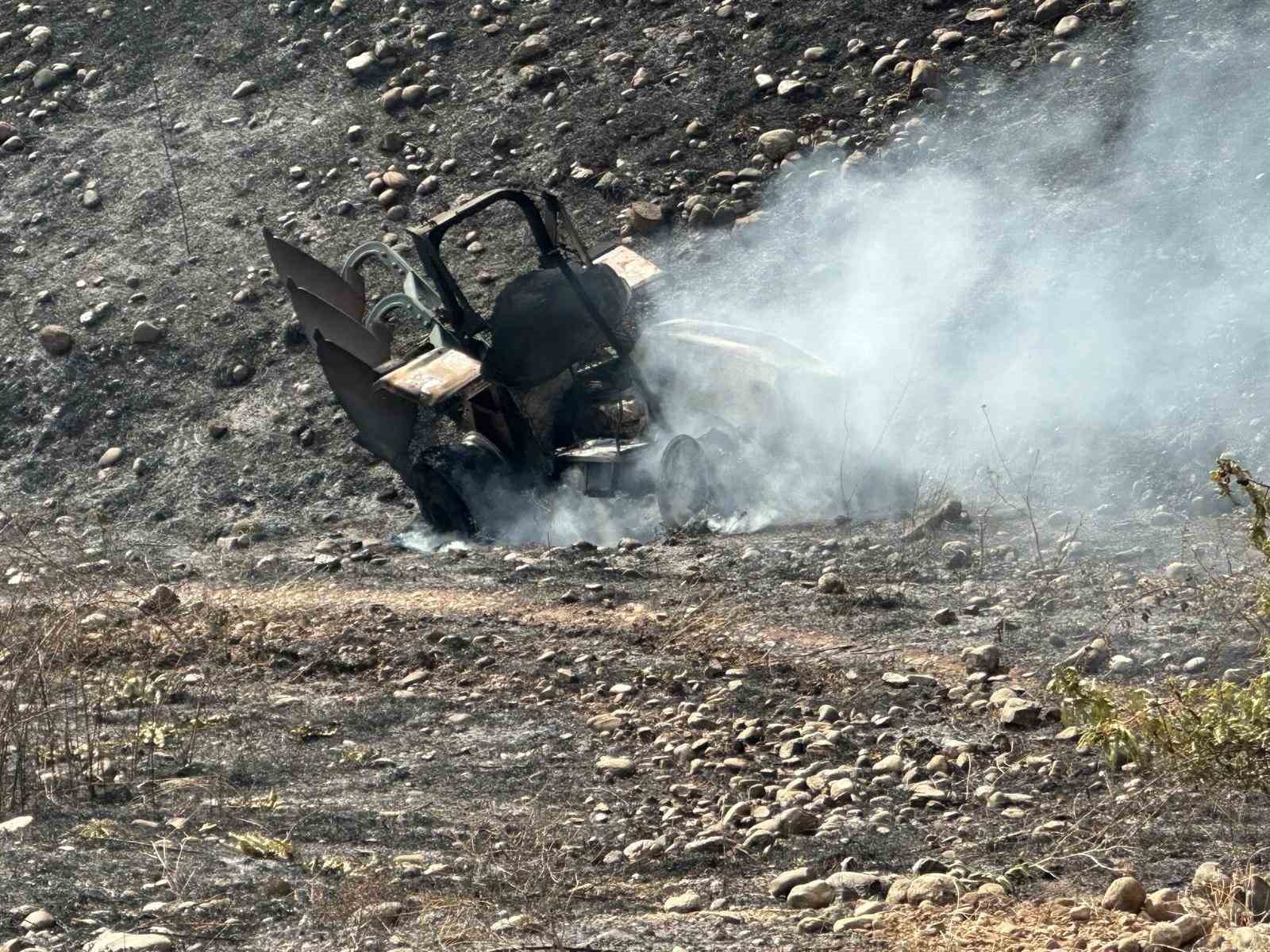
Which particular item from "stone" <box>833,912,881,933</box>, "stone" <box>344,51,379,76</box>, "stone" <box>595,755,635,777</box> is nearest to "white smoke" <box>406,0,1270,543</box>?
"stone" <box>595,755,635,777</box>

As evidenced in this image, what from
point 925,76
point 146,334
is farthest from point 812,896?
point 146,334

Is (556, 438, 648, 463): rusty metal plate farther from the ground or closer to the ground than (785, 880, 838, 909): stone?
farther from the ground

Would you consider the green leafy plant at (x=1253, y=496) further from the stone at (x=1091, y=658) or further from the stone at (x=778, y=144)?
the stone at (x=778, y=144)

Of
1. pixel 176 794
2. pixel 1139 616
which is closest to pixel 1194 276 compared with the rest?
pixel 1139 616

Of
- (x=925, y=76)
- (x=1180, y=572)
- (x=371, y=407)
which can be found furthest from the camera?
(x=925, y=76)

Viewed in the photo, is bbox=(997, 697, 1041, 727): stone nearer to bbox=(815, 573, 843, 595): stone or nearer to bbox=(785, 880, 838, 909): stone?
bbox=(785, 880, 838, 909): stone

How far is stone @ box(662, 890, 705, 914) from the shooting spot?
4098 millimetres

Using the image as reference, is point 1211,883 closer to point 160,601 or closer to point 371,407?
point 160,601

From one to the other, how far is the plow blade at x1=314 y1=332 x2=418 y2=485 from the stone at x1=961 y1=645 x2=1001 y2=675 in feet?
14.5

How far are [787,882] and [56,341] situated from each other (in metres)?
10.1

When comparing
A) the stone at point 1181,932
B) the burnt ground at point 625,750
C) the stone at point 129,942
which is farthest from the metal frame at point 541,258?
the stone at point 1181,932

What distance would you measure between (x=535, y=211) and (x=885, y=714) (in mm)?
4350

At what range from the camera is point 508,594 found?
798 centimetres

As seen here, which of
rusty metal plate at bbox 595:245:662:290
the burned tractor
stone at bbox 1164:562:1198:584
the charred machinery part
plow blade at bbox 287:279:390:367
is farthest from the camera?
plow blade at bbox 287:279:390:367
